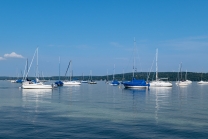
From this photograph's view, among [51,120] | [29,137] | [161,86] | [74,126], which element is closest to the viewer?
[29,137]

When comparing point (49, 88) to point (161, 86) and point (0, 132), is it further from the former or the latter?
point (0, 132)

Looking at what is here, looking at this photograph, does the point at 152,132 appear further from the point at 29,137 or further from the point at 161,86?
the point at 161,86

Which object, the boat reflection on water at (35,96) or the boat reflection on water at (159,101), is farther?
the boat reflection on water at (35,96)

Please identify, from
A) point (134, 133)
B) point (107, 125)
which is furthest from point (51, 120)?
point (134, 133)

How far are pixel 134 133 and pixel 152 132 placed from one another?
72.4 inches

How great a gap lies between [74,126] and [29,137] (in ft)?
18.6

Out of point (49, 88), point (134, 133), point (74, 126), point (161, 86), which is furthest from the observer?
point (161, 86)

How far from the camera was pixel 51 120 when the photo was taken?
30828mm

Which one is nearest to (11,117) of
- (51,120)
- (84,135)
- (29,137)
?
(51,120)

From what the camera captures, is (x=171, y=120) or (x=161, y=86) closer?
(x=171, y=120)

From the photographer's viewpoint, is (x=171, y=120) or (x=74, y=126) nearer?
(x=74, y=126)

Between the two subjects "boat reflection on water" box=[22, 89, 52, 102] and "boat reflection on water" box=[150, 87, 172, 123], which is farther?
"boat reflection on water" box=[22, 89, 52, 102]

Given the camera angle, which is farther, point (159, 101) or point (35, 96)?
point (35, 96)

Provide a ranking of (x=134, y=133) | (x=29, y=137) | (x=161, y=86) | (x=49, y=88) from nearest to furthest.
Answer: (x=29, y=137), (x=134, y=133), (x=49, y=88), (x=161, y=86)
